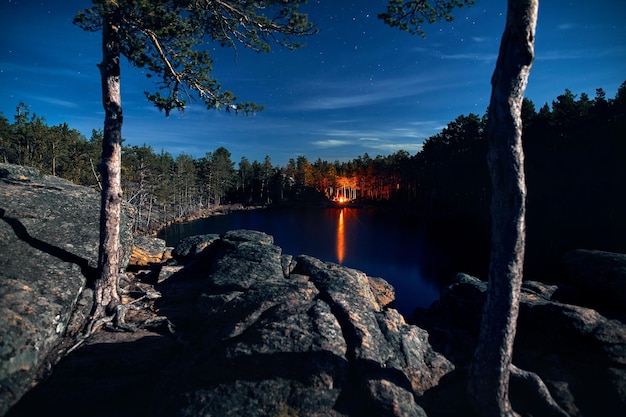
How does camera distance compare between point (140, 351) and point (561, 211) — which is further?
point (561, 211)

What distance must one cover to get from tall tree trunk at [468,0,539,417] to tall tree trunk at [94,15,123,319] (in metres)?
10.1

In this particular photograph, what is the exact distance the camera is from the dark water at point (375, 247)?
28969mm

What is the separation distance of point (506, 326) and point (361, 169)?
12027cm

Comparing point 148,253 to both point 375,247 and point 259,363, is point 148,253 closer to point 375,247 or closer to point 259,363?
point 259,363

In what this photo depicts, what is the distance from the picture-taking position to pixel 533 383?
6.36m

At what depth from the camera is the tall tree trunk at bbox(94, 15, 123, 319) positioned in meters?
8.75

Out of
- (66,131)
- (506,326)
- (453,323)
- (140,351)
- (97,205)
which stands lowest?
(453,323)

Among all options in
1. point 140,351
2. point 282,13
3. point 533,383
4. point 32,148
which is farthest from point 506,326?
point 32,148

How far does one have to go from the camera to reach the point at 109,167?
29.0 feet

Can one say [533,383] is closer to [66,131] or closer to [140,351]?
[140,351]

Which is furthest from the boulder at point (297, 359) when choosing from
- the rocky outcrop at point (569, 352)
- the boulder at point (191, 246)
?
the boulder at point (191, 246)

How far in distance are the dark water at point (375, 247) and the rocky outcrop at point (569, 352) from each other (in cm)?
1197

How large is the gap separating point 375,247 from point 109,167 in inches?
1668

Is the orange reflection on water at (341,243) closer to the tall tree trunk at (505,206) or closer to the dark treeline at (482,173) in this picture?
the dark treeline at (482,173)
